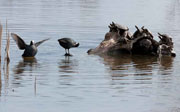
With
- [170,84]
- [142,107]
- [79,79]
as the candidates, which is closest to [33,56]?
[79,79]

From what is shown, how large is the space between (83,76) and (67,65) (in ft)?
5.74

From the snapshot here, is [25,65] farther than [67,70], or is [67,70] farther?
[25,65]

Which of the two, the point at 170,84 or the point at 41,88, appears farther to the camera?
the point at 170,84

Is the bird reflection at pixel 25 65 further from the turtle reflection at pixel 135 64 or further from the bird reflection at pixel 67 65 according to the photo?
the turtle reflection at pixel 135 64

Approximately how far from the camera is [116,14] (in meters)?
26.5

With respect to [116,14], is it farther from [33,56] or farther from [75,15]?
[33,56]

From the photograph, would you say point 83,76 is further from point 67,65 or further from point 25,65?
point 25,65

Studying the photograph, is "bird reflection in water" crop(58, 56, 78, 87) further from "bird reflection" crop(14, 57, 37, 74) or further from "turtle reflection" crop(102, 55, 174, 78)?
"turtle reflection" crop(102, 55, 174, 78)

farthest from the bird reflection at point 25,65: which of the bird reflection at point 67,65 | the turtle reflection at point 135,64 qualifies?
the turtle reflection at point 135,64

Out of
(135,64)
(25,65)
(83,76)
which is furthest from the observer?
(135,64)

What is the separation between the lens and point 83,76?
41.9ft

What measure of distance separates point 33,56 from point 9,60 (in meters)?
1.26

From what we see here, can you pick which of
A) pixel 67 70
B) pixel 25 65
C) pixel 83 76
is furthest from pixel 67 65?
pixel 83 76

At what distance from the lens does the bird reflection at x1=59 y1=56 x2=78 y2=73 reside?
13.6 meters
